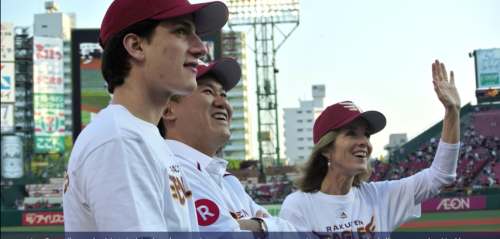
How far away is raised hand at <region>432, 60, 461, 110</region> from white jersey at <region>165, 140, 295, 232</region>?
5.04 ft

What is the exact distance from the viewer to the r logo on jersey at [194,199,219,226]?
7.80ft

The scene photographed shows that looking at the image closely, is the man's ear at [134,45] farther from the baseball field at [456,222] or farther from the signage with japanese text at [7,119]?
the signage with japanese text at [7,119]

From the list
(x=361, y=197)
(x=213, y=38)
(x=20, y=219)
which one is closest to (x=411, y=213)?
(x=361, y=197)

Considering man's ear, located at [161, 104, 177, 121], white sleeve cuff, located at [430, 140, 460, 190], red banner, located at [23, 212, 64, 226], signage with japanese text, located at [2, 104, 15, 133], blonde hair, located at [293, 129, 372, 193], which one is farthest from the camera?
signage with japanese text, located at [2, 104, 15, 133]

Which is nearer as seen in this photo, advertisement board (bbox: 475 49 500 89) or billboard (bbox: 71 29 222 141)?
billboard (bbox: 71 29 222 141)

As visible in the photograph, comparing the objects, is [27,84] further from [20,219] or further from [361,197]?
[361,197]

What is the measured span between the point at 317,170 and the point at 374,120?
0.55 metres

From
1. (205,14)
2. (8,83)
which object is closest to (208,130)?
(205,14)

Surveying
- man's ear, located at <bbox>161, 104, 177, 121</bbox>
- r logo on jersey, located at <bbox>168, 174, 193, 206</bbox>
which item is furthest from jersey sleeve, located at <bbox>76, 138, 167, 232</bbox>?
man's ear, located at <bbox>161, 104, 177, 121</bbox>

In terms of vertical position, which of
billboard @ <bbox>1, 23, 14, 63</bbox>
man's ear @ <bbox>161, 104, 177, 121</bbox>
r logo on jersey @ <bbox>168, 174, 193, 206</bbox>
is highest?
billboard @ <bbox>1, 23, 14, 63</bbox>

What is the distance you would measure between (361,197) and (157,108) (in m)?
2.53

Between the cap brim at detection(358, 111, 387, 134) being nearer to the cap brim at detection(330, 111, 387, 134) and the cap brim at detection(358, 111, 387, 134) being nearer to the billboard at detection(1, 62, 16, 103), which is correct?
the cap brim at detection(330, 111, 387, 134)

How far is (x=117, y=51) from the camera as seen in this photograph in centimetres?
193

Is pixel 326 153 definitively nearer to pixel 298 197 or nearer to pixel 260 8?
pixel 298 197
